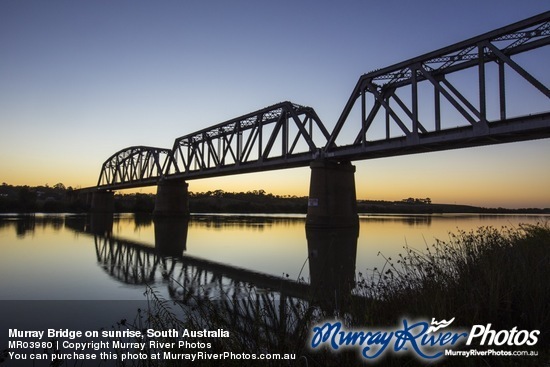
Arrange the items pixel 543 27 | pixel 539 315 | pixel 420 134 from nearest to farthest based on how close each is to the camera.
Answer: pixel 539 315, pixel 543 27, pixel 420 134

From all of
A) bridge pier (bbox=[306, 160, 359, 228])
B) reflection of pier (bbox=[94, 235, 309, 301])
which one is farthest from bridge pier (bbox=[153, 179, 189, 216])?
reflection of pier (bbox=[94, 235, 309, 301])

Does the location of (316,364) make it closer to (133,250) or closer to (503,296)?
(503,296)

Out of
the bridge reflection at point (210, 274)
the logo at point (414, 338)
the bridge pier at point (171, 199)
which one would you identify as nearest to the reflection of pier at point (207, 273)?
the bridge reflection at point (210, 274)

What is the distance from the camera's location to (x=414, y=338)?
433 cm

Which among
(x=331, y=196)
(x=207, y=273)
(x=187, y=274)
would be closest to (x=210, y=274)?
(x=207, y=273)

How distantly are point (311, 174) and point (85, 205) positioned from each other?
104318 millimetres

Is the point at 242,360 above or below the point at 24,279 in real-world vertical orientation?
above

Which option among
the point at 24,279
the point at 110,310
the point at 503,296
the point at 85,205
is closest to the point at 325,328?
the point at 503,296

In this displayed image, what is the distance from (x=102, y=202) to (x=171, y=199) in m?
48.6

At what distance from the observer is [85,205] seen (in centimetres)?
12312

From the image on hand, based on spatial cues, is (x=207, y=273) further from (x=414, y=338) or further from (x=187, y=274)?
(x=414, y=338)

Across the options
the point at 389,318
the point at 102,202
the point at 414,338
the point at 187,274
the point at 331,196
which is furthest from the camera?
the point at 102,202

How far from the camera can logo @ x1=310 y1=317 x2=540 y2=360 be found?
13.8 ft

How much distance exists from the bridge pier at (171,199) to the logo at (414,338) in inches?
2945
